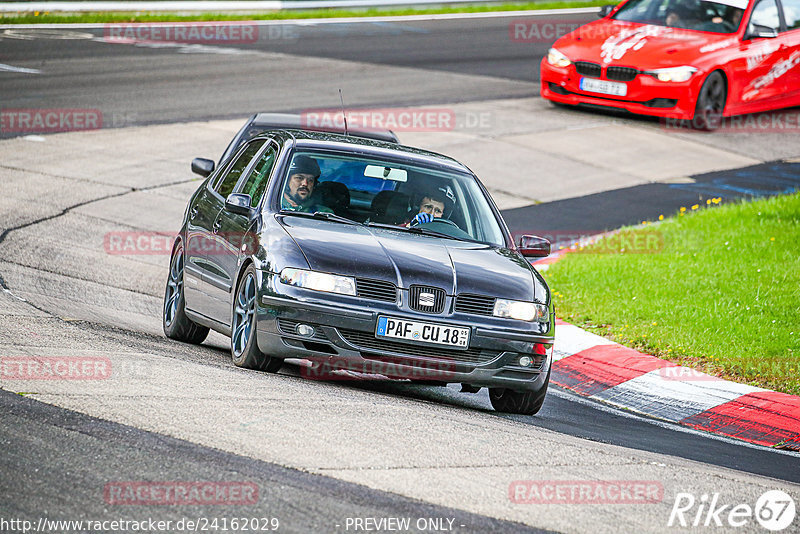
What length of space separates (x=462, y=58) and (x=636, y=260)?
13253 millimetres

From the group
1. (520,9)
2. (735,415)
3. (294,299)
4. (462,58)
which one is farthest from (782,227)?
(520,9)

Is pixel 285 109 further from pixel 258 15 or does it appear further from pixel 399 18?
pixel 399 18

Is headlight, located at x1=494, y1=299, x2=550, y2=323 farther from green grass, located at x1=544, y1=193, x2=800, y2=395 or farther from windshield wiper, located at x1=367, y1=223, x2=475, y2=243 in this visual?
green grass, located at x1=544, y1=193, x2=800, y2=395

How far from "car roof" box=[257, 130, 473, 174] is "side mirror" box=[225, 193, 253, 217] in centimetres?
62

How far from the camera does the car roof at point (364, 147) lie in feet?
28.1

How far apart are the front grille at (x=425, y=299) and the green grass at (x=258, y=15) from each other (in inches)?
831

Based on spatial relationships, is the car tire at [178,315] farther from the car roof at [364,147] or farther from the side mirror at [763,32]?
the side mirror at [763,32]

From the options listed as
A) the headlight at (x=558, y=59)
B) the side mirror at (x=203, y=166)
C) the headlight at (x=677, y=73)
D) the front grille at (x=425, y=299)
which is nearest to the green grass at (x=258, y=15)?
the headlight at (x=558, y=59)

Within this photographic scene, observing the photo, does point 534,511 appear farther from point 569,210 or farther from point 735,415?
point 569,210

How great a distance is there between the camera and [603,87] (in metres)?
18.7

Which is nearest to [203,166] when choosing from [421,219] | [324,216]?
[324,216]

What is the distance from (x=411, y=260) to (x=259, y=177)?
1.69 meters

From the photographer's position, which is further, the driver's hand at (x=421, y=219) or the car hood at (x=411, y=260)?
the driver's hand at (x=421, y=219)

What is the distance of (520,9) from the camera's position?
33531 mm
